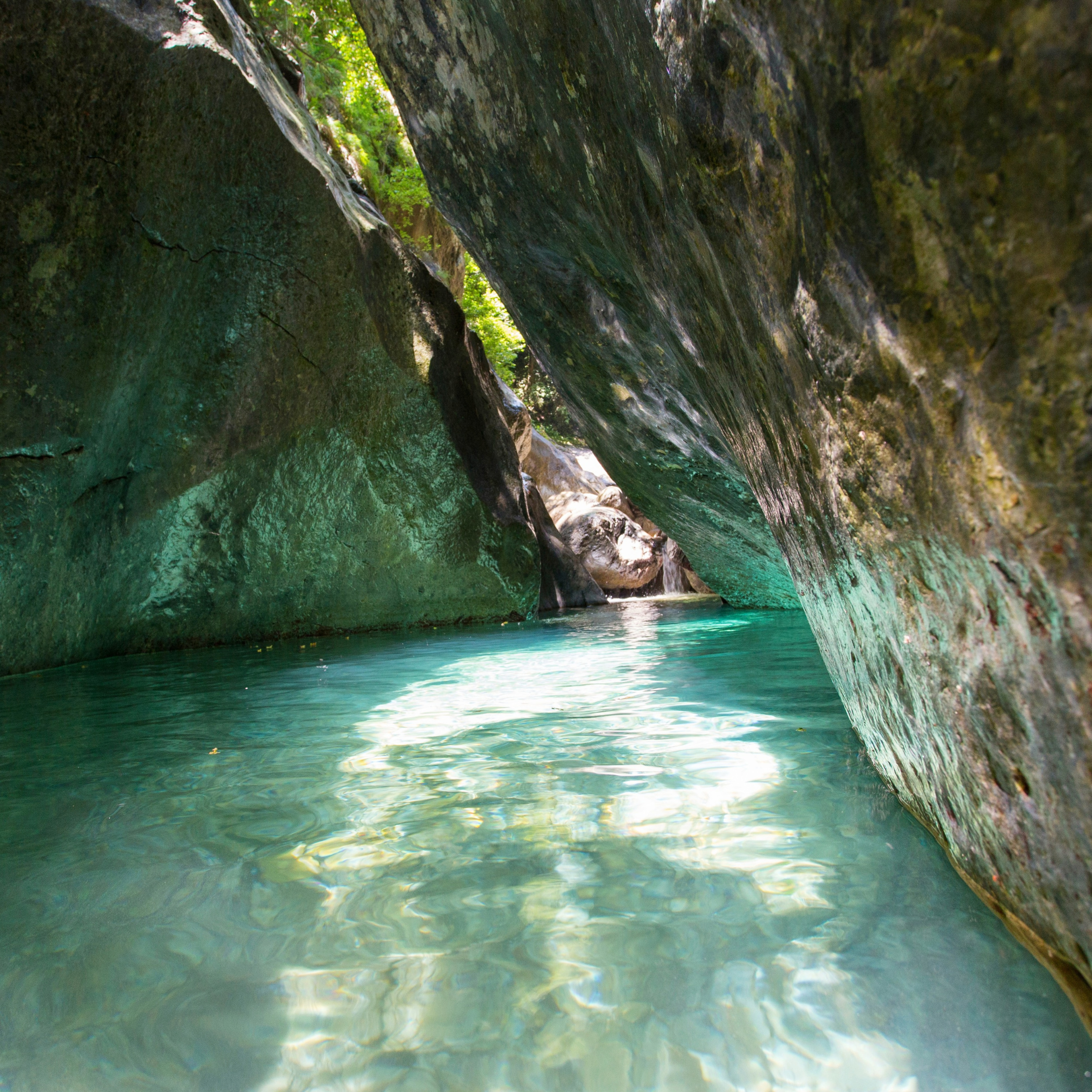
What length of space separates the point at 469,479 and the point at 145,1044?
7.43 meters

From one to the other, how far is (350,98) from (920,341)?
15453 millimetres

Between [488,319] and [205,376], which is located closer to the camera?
[205,376]

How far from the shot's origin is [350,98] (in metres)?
13.9

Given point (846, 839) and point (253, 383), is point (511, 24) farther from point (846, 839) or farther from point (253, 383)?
point (253, 383)

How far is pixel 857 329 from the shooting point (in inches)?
49.1

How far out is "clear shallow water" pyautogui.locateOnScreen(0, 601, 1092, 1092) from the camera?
3.66ft

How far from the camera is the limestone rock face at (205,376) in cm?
488

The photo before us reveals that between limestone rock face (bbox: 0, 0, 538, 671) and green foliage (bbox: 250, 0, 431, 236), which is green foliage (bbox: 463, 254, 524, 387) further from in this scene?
limestone rock face (bbox: 0, 0, 538, 671)

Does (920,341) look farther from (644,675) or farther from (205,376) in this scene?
(205,376)

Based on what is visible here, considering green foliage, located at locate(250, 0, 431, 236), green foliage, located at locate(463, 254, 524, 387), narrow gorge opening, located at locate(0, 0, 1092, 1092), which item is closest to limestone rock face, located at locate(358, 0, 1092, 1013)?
narrow gorge opening, located at locate(0, 0, 1092, 1092)

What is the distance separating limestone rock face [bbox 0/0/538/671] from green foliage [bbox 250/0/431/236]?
5138mm

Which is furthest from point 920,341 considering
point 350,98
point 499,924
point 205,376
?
point 350,98

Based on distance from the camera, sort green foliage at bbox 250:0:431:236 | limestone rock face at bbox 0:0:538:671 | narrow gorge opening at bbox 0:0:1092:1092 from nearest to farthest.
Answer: narrow gorge opening at bbox 0:0:1092:1092, limestone rock face at bbox 0:0:538:671, green foliage at bbox 250:0:431:236

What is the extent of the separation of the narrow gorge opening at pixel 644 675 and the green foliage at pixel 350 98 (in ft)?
24.4
